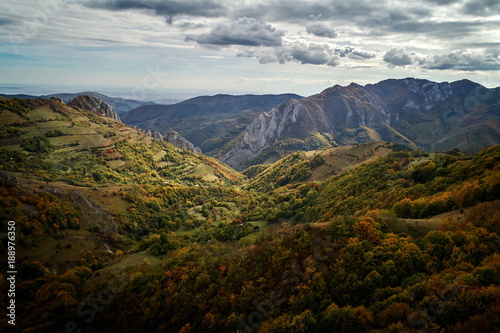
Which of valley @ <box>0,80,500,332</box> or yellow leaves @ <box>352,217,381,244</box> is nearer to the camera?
valley @ <box>0,80,500,332</box>

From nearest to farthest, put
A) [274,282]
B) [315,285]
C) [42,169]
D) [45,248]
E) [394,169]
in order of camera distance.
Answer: [315,285] → [274,282] → [45,248] → [394,169] → [42,169]

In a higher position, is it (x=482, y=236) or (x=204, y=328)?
(x=482, y=236)

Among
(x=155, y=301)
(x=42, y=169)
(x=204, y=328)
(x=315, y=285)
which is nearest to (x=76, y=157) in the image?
(x=42, y=169)

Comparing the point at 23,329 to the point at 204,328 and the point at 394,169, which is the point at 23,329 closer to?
the point at 204,328

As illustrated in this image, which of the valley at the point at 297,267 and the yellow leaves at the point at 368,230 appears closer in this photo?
the valley at the point at 297,267

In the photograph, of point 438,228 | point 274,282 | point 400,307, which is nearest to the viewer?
point 400,307

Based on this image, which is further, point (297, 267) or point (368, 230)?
point (297, 267)

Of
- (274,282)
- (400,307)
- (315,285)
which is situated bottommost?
(274,282)

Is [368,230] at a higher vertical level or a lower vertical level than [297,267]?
higher

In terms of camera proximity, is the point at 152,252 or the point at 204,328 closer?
the point at 204,328

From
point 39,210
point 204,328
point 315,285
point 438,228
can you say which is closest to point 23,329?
point 204,328
